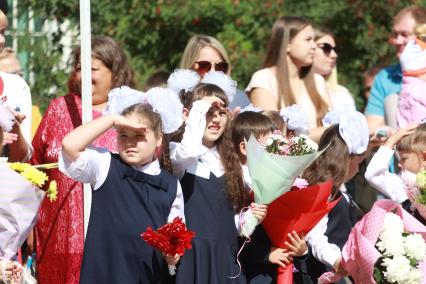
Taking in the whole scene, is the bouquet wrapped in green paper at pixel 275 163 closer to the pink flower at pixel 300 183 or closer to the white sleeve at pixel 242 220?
the white sleeve at pixel 242 220

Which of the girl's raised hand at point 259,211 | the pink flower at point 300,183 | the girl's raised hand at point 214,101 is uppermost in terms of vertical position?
the girl's raised hand at point 214,101

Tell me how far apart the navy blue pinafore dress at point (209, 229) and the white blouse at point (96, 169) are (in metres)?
0.22

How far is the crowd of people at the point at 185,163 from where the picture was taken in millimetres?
6867

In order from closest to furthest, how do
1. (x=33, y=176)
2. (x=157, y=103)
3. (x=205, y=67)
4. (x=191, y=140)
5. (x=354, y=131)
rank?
(x=33, y=176), (x=157, y=103), (x=191, y=140), (x=354, y=131), (x=205, y=67)

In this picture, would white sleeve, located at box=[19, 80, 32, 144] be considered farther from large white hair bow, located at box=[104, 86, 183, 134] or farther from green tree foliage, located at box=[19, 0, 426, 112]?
green tree foliage, located at box=[19, 0, 426, 112]

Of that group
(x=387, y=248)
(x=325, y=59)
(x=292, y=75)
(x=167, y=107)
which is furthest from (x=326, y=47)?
(x=387, y=248)

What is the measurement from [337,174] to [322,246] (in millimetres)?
571

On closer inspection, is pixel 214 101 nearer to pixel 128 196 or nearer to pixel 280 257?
pixel 128 196

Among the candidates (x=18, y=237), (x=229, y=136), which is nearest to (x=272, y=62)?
(x=229, y=136)

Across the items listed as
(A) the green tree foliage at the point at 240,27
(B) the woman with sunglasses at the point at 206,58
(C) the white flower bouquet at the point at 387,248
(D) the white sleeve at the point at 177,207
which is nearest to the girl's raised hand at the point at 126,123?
(D) the white sleeve at the point at 177,207

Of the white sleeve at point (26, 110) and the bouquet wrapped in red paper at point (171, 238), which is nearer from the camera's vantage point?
the bouquet wrapped in red paper at point (171, 238)

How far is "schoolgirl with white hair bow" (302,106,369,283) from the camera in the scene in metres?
7.80

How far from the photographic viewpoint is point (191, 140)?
7.13 metres

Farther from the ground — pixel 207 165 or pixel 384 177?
pixel 207 165
